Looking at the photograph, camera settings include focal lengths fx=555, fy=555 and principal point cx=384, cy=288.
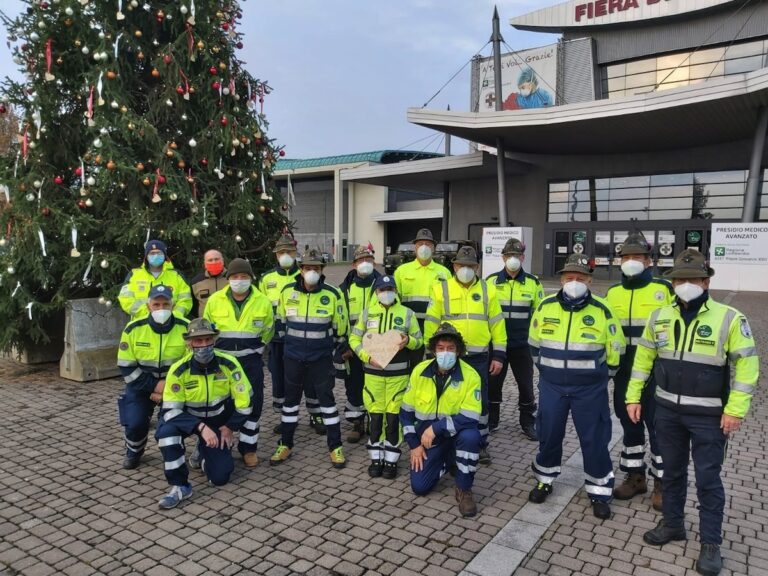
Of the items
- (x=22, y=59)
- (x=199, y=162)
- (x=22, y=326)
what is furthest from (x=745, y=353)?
(x=22, y=59)

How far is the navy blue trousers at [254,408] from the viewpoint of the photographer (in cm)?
531

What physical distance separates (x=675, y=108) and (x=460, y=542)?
20050 mm

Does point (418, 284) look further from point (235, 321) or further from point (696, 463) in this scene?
point (696, 463)

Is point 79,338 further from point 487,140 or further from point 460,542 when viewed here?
point 487,140

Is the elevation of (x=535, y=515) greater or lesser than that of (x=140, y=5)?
lesser

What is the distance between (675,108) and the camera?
1948 centimetres

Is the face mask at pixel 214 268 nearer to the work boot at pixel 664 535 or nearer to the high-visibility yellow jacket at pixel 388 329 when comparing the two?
the high-visibility yellow jacket at pixel 388 329

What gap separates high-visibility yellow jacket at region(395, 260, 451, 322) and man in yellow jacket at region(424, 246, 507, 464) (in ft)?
2.78

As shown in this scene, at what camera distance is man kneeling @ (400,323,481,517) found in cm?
455

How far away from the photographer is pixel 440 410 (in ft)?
15.1

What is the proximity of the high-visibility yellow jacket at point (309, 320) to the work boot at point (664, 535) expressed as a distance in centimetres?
310

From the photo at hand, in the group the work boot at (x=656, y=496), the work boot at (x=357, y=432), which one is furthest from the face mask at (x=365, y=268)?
the work boot at (x=656, y=496)

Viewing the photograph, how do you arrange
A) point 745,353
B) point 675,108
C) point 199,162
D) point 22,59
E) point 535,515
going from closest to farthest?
point 745,353 → point 535,515 → point 22,59 → point 199,162 → point 675,108

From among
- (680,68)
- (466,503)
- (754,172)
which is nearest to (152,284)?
(466,503)
